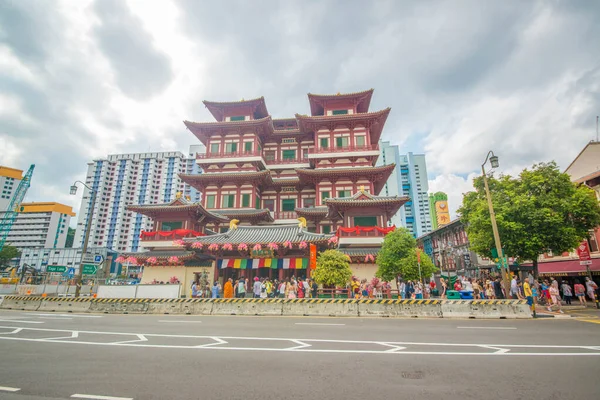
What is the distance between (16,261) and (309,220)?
118058mm

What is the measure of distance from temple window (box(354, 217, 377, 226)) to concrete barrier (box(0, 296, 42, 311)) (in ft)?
81.3

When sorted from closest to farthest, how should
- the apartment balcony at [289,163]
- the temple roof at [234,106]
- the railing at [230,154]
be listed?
the railing at [230,154]
the temple roof at [234,106]
the apartment balcony at [289,163]

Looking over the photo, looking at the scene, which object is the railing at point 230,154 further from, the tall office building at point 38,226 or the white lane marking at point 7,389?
the tall office building at point 38,226

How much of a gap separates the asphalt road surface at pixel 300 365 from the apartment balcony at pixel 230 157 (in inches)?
1130

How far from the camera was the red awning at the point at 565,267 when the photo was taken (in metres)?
22.7

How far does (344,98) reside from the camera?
122ft

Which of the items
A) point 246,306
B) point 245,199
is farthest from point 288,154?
point 246,306

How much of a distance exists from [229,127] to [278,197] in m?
11.0

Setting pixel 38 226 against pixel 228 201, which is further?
pixel 38 226

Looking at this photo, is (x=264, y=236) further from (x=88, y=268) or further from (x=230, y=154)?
(x=230, y=154)

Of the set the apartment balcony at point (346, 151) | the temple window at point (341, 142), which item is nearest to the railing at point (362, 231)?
the apartment balcony at point (346, 151)

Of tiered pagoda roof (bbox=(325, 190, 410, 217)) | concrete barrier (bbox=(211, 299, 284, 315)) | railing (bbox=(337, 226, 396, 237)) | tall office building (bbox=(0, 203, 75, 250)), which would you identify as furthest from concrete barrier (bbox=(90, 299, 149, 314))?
tall office building (bbox=(0, 203, 75, 250))

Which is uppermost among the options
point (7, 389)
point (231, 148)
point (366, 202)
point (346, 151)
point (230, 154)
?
point (231, 148)

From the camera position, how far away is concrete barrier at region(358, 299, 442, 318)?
15.4 meters
